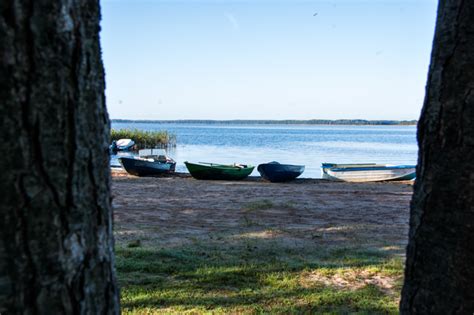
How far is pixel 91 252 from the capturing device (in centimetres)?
146

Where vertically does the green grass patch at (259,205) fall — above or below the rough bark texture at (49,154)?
below

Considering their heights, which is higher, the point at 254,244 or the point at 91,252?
the point at 91,252

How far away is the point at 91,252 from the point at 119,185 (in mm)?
14822

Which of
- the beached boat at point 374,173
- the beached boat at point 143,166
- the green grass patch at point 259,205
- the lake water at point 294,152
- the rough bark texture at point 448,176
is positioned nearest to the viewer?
the rough bark texture at point 448,176

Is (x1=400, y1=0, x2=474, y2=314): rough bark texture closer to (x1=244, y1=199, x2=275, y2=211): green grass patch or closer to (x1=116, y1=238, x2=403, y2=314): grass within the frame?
(x1=116, y1=238, x2=403, y2=314): grass

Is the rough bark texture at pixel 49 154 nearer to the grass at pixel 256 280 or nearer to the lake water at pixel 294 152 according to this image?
the grass at pixel 256 280

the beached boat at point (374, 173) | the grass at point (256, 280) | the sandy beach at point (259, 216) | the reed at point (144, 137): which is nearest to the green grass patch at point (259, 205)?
the sandy beach at point (259, 216)

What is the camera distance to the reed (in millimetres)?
44969

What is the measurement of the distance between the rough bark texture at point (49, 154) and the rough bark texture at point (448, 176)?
140 centimetres

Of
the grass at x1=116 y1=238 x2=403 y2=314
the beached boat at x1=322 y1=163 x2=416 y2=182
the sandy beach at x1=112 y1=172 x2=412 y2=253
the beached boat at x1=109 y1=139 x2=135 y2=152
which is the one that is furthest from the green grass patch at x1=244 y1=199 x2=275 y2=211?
the beached boat at x1=109 y1=139 x2=135 y2=152

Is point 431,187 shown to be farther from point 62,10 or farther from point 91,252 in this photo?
point 62,10

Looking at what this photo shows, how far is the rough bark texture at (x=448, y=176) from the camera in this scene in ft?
6.01

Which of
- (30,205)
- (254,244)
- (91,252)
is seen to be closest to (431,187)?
(91,252)

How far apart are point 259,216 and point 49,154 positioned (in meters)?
8.21
